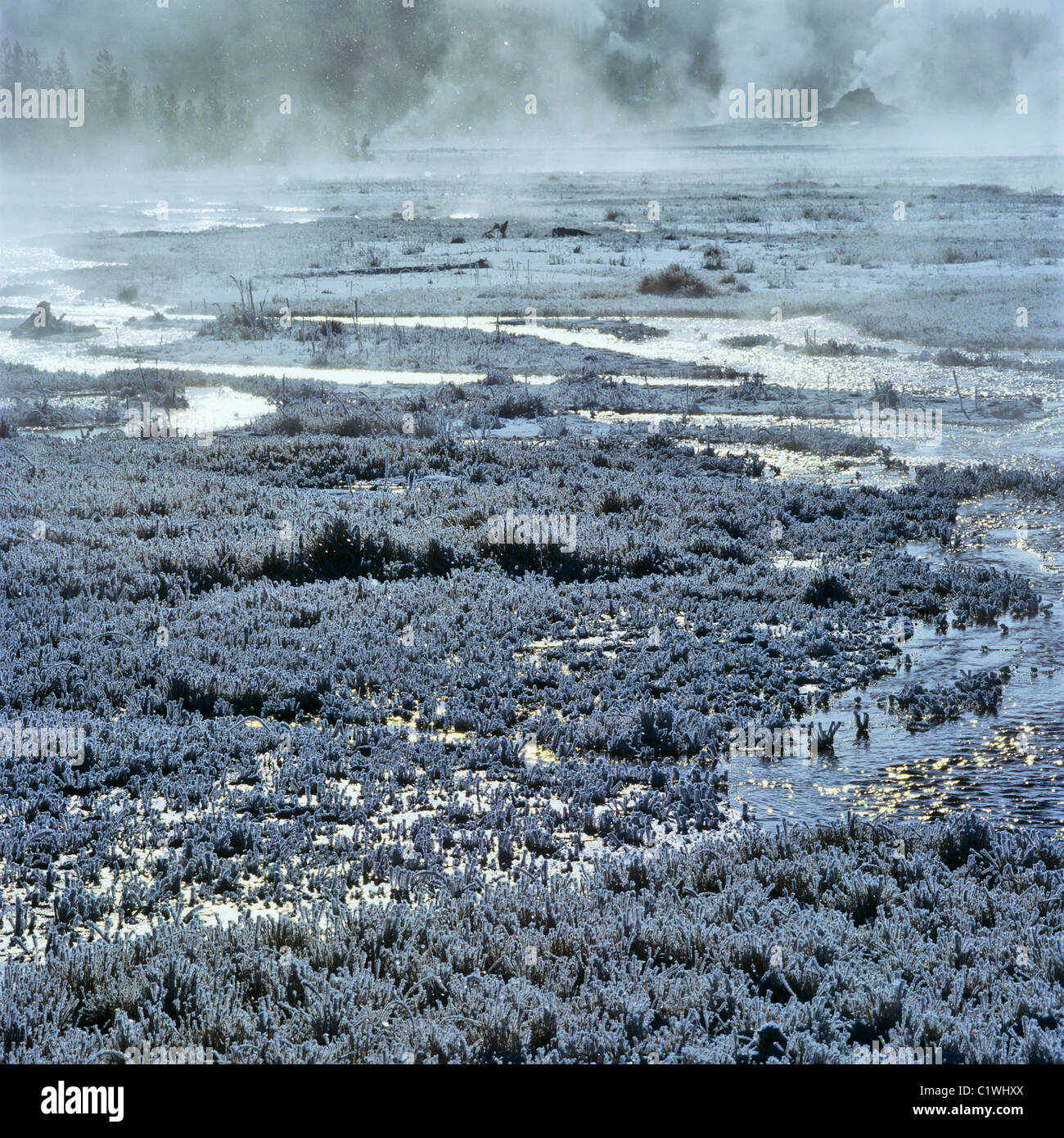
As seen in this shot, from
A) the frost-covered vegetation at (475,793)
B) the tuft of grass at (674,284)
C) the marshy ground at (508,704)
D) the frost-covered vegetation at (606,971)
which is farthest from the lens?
the tuft of grass at (674,284)

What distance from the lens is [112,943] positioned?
5480mm

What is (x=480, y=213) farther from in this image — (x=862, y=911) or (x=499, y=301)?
(x=862, y=911)

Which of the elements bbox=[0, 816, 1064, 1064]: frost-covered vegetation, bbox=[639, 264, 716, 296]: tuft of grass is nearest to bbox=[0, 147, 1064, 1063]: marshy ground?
bbox=[0, 816, 1064, 1064]: frost-covered vegetation

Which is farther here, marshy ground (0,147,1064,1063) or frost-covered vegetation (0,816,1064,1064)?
marshy ground (0,147,1064,1063)

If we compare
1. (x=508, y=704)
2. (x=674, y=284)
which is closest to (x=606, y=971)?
(x=508, y=704)

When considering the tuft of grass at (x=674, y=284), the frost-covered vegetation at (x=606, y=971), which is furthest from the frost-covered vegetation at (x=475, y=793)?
the tuft of grass at (x=674, y=284)

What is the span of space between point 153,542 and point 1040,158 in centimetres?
14365

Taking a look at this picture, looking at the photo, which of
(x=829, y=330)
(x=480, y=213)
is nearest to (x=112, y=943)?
(x=829, y=330)

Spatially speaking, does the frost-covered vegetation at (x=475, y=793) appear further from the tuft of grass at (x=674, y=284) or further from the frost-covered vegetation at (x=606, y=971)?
the tuft of grass at (x=674, y=284)

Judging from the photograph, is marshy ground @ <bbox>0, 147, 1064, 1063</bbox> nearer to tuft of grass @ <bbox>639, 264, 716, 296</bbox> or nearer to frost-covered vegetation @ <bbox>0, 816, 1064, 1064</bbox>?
frost-covered vegetation @ <bbox>0, 816, 1064, 1064</bbox>

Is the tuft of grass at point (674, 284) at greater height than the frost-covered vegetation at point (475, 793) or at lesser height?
greater

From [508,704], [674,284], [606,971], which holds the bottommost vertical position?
[606,971]

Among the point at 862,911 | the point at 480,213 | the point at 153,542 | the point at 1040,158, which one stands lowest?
the point at 862,911

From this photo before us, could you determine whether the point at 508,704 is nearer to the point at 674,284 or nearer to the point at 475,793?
the point at 475,793
